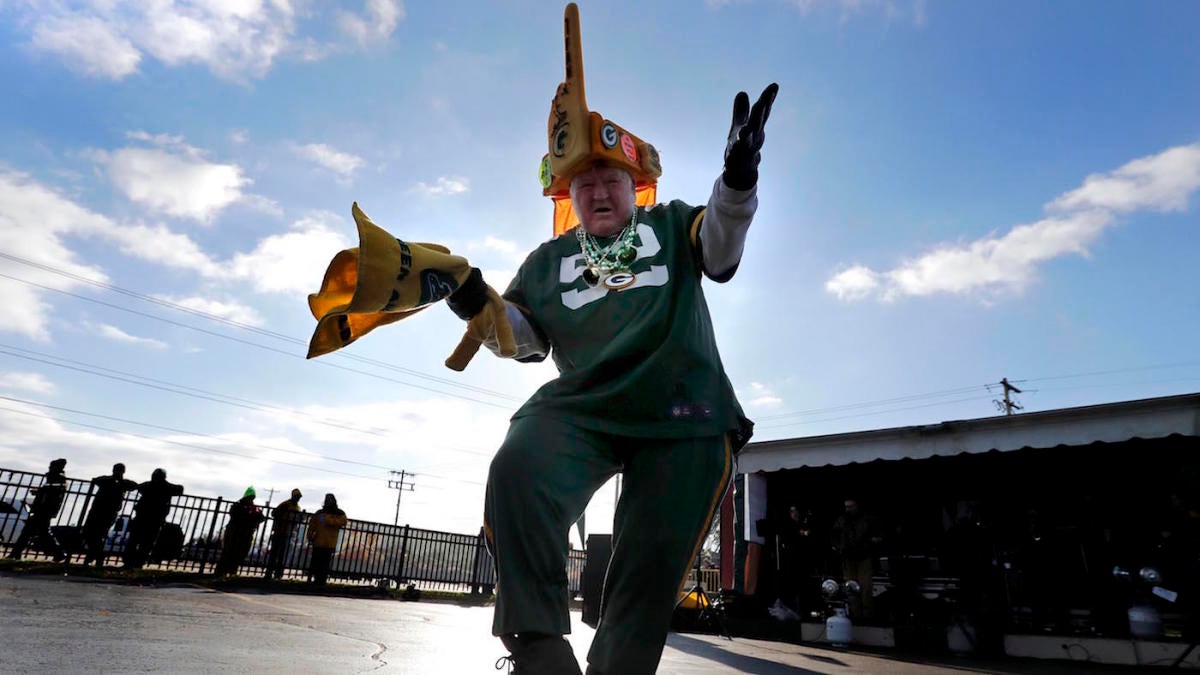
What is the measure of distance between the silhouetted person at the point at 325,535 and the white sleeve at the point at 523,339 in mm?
11109

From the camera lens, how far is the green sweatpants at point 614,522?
1499mm

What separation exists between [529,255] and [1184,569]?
8961mm

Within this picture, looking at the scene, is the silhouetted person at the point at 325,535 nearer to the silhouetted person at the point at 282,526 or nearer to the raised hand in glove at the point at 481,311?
the silhouetted person at the point at 282,526

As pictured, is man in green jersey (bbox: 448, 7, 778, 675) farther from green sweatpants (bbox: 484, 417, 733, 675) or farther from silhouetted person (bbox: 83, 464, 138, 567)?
silhouetted person (bbox: 83, 464, 138, 567)

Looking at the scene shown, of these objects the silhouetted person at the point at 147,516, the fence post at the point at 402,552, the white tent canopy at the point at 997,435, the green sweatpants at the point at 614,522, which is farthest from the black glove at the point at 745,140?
the fence post at the point at 402,552

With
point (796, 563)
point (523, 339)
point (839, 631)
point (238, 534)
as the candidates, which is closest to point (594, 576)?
point (523, 339)

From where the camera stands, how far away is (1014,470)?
945cm

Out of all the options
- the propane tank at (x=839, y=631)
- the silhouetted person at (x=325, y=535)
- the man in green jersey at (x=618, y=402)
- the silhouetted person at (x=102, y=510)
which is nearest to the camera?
the man in green jersey at (x=618, y=402)

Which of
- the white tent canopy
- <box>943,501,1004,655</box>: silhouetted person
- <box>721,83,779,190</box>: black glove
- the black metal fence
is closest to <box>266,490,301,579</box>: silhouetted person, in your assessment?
the black metal fence

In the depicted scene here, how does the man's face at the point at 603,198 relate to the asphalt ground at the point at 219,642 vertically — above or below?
above

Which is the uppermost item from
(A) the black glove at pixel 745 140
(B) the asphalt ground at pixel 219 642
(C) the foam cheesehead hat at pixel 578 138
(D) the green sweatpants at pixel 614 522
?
(C) the foam cheesehead hat at pixel 578 138

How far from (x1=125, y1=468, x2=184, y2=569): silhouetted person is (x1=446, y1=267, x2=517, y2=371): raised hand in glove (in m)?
10.3

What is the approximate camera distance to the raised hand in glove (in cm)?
178

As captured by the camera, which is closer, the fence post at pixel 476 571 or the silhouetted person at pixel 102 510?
the silhouetted person at pixel 102 510
